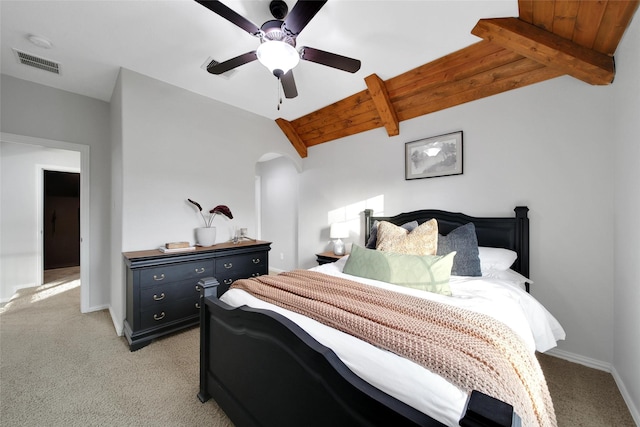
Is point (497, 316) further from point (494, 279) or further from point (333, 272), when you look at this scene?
Result: point (333, 272)

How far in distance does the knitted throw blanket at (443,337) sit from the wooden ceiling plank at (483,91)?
2.27 metres

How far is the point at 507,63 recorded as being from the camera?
7.22 feet

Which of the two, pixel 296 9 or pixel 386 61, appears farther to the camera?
pixel 386 61

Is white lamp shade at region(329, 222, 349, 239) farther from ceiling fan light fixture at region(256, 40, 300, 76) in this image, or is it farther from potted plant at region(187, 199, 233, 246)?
ceiling fan light fixture at region(256, 40, 300, 76)

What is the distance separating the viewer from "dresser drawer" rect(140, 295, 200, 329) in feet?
7.49

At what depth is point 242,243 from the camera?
10.1ft

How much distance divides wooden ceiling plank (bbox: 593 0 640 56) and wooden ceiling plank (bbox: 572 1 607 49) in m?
0.02

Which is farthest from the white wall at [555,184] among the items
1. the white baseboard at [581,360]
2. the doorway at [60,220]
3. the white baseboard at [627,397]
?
the doorway at [60,220]

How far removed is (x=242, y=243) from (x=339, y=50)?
2359 mm

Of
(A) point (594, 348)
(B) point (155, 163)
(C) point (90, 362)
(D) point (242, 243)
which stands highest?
(B) point (155, 163)

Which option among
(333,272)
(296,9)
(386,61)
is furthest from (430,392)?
(386,61)

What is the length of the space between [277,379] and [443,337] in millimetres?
748

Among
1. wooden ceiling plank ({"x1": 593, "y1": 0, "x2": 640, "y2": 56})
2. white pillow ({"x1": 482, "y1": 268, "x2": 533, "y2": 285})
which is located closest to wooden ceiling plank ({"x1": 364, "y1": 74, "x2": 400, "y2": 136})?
wooden ceiling plank ({"x1": 593, "y1": 0, "x2": 640, "y2": 56})

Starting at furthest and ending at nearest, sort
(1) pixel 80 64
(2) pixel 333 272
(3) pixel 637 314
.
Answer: (1) pixel 80 64 < (2) pixel 333 272 < (3) pixel 637 314
